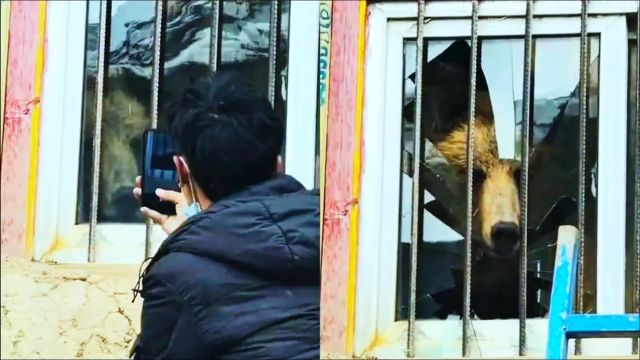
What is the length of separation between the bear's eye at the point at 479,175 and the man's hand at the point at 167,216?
0.79 meters

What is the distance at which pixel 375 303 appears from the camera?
9.52ft

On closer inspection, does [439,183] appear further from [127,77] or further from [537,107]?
[127,77]

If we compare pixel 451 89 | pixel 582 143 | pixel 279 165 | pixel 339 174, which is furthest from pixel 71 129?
pixel 582 143

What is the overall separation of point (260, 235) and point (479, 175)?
2.21 feet

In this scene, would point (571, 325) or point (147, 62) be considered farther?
point (147, 62)

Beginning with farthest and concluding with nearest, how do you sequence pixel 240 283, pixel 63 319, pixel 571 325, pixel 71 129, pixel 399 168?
1. pixel 399 168
2. pixel 71 129
3. pixel 63 319
4. pixel 240 283
5. pixel 571 325

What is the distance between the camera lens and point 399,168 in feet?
9.68

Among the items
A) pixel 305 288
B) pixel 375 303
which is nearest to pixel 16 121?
pixel 305 288

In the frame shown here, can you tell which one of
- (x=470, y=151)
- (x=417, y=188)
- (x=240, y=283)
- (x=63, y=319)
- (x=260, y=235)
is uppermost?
(x=470, y=151)

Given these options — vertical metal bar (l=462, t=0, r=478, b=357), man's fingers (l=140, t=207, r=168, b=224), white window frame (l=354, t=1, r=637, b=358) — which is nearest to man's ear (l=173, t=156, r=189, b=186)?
man's fingers (l=140, t=207, r=168, b=224)

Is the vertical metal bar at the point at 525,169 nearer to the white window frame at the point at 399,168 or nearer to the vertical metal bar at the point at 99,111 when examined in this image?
the white window frame at the point at 399,168

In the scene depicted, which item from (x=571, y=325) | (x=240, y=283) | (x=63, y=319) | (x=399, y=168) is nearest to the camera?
(x=571, y=325)

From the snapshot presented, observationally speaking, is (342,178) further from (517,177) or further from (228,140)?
(517,177)

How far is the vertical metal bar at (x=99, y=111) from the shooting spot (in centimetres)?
284
